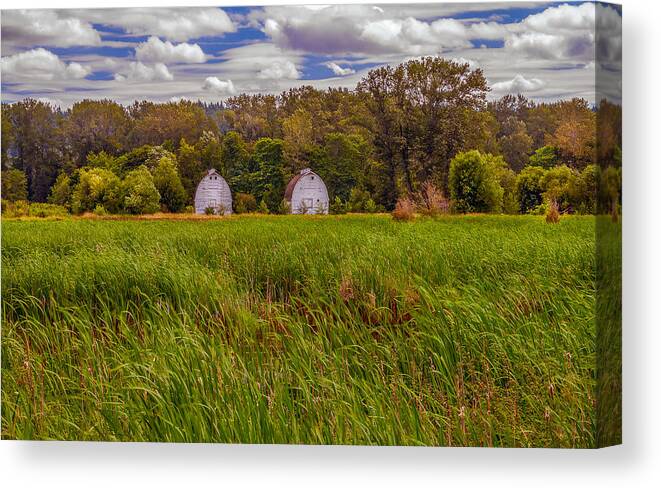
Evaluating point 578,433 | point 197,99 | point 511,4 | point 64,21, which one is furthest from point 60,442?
point 511,4

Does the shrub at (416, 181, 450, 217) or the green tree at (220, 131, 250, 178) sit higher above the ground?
the green tree at (220, 131, 250, 178)

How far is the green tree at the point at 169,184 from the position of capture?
6711 mm

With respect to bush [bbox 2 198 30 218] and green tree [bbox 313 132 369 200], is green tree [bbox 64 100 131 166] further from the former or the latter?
green tree [bbox 313 132 369 200]

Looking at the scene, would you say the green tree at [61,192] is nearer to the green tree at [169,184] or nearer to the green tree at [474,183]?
the green tree at [169,184]

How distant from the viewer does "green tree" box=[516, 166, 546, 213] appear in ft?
20.8

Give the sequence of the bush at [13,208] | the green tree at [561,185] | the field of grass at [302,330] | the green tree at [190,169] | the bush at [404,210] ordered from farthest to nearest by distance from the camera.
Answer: the bush at [13,208]
the green tree at [190,169]
the bush at [404,210]
the green tree at [561,185]
the field of grass at [302,330]

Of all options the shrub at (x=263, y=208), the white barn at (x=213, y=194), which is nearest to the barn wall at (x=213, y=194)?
the white barn at (x=213, y=194)

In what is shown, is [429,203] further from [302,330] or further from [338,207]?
[302,330]

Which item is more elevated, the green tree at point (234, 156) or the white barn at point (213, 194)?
the green tree at point (234, 156)

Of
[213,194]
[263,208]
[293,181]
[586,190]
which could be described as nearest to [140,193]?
[213,194]

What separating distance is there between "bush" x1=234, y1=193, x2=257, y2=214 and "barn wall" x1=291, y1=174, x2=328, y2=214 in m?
0.29

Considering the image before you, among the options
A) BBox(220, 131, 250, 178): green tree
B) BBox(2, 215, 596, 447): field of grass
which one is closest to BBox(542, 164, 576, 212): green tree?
BBox(2, 215, 596, 447): field of grass

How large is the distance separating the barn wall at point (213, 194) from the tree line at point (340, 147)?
0.05 m

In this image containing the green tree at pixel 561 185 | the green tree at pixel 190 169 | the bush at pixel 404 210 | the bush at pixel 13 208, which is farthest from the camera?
the bush at pixel 13 208
